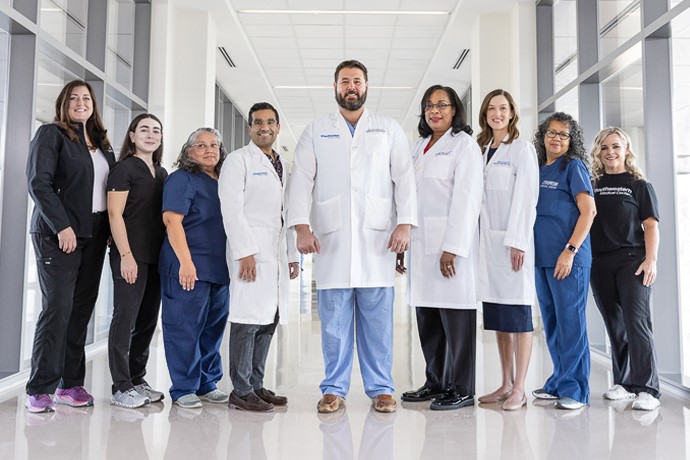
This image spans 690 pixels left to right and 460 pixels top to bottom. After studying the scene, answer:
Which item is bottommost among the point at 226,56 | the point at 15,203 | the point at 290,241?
the point at 290,241

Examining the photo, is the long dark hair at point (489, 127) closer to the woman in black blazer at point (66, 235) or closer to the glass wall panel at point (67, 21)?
the woman in black blazer at point (66, 235)

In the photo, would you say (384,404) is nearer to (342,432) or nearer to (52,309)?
(342,432)

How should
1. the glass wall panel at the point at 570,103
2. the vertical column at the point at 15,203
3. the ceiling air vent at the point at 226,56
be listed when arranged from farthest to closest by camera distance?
the ceiling air vent at the point at 226,56 < the glass wall panel at the point at 570,103 < the vertical column at the point at 15,203

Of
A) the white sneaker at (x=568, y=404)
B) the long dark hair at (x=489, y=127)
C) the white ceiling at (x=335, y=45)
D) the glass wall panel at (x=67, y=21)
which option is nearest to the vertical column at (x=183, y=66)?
the white ceiling at (x=335, y=45)

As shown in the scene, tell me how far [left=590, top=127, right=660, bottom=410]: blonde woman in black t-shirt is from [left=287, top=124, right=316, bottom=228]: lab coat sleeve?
4.98 ft

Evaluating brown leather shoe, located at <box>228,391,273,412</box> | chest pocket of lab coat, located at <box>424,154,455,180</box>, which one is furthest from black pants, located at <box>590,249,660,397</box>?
brown leather shoe, located at <box>228,391,273,412</box>

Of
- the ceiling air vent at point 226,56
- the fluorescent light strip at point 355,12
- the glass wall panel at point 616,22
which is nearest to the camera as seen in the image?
the glass wall panel at point 616,22

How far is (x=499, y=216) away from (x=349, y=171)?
765 mm

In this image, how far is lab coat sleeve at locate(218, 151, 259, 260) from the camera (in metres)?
2.75

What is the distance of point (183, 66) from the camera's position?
6074 mm

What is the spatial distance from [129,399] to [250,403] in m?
0.59

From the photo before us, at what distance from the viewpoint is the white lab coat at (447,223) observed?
2.80 m

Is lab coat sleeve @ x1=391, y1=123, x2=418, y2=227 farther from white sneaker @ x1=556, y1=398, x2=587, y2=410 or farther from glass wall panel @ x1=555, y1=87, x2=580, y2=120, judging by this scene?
glass wall panel @ x1=555, y1=87, x2=580, y2=120

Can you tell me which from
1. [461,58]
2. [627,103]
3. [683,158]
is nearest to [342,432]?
[683,158]
